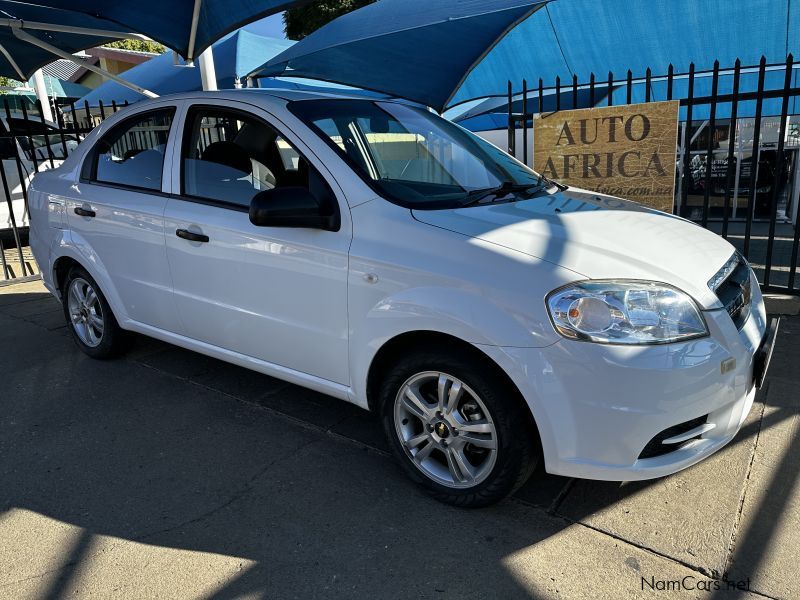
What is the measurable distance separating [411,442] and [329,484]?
0.47m

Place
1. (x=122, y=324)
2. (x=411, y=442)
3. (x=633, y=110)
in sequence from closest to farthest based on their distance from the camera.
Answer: (x=411, y=442)
(x=122, y=324)
(x=633, y=110)

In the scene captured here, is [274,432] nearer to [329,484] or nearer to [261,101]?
[329,484]

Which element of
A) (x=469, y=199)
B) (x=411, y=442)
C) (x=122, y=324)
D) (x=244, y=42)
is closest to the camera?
(x=411, y=442)

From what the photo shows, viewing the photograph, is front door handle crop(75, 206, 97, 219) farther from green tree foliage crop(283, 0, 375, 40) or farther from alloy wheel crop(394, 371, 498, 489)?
green tree foliage crop(283, 0, 375, 40)

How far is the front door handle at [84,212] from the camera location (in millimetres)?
4055

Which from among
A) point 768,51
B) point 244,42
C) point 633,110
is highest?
point 244,42

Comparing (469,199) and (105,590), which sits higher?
(469,199)

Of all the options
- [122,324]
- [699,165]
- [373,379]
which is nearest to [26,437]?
[122,324]

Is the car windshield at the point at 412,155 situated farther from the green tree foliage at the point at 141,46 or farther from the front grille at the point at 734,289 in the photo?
the green tree foliage at the point at 141,46

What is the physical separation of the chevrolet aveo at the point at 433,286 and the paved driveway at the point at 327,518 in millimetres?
312

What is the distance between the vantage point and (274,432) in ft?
11.3

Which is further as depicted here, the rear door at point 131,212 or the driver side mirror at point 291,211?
the rear door at point 131,212

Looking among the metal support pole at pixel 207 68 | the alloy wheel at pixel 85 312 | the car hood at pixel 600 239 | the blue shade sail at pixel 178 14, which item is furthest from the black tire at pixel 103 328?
the metal support pole at pixel 207 68

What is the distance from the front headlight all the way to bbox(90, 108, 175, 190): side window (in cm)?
262
